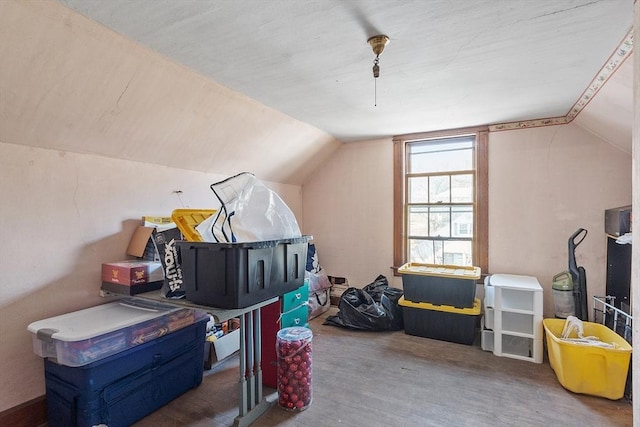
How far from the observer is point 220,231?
1796 millimetres

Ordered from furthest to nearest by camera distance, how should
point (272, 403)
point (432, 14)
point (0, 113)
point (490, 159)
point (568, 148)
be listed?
point (490, 159) < point (568, 148) < point (272, 403) < point (0, 113) < point (432, 14)

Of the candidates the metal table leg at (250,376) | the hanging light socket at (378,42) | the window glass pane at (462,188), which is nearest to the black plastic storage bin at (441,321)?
the window glass pane at (462,188)

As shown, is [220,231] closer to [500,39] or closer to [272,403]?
[272,403]

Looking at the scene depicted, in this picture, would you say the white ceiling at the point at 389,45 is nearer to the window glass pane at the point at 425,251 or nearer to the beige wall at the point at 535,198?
the beige wall at the point at 535,198

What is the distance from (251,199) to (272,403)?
142 cm

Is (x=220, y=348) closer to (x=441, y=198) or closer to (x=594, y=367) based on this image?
(x=594, y=367)

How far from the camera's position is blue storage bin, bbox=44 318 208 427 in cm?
176

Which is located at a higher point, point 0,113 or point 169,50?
point 169,50

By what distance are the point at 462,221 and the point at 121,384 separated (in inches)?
141

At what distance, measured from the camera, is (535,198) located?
3367mm

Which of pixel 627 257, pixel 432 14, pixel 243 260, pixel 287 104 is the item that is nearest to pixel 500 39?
pixel 432 14

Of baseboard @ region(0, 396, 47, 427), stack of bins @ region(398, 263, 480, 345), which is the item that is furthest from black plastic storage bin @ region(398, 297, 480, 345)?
baseboard @ region(0, 396, 47, 427)

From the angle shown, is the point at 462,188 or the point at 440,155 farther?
the point at 440,155

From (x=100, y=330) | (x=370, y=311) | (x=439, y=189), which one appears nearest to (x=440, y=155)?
(x=439, y=189)
